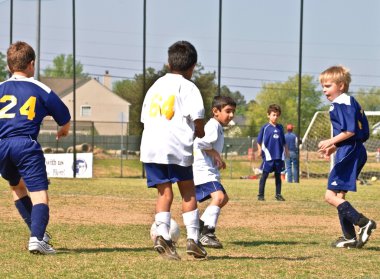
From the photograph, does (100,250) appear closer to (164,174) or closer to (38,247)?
(38,247)

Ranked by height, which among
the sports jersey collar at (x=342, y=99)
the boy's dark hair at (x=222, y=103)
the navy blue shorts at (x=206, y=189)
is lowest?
the navy blue shorts at (x=206, y=189)

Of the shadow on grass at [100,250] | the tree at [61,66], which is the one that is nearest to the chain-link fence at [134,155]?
the shadow on grass at [100,250]

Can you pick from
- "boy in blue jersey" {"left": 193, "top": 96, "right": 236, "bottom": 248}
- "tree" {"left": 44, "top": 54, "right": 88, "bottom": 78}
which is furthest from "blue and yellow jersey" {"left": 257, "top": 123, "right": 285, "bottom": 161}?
"tree" {"left": 44, "top": 54, "right": 88, "bottom": 78}

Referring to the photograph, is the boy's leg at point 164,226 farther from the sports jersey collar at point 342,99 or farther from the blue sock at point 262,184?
the blue sock at point 262,184

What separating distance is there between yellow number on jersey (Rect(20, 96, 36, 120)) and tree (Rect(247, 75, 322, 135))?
9701 cm

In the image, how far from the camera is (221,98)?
9.37 meters

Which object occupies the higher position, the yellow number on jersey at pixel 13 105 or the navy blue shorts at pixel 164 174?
the yellow number on jersey at pixel 13 105

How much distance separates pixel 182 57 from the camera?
7168mm

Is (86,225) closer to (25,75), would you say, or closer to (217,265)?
(25,75)

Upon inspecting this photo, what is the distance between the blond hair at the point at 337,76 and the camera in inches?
342

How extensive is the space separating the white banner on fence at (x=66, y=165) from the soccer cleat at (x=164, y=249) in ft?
76.4

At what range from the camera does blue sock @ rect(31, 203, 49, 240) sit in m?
→ 7.36

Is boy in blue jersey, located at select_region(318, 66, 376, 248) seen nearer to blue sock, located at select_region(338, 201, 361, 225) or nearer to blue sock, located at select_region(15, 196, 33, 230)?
A: blue sock, located at select_region(338, 201, 361, 225)

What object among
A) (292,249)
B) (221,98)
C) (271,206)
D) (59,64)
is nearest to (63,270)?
(292,249)
